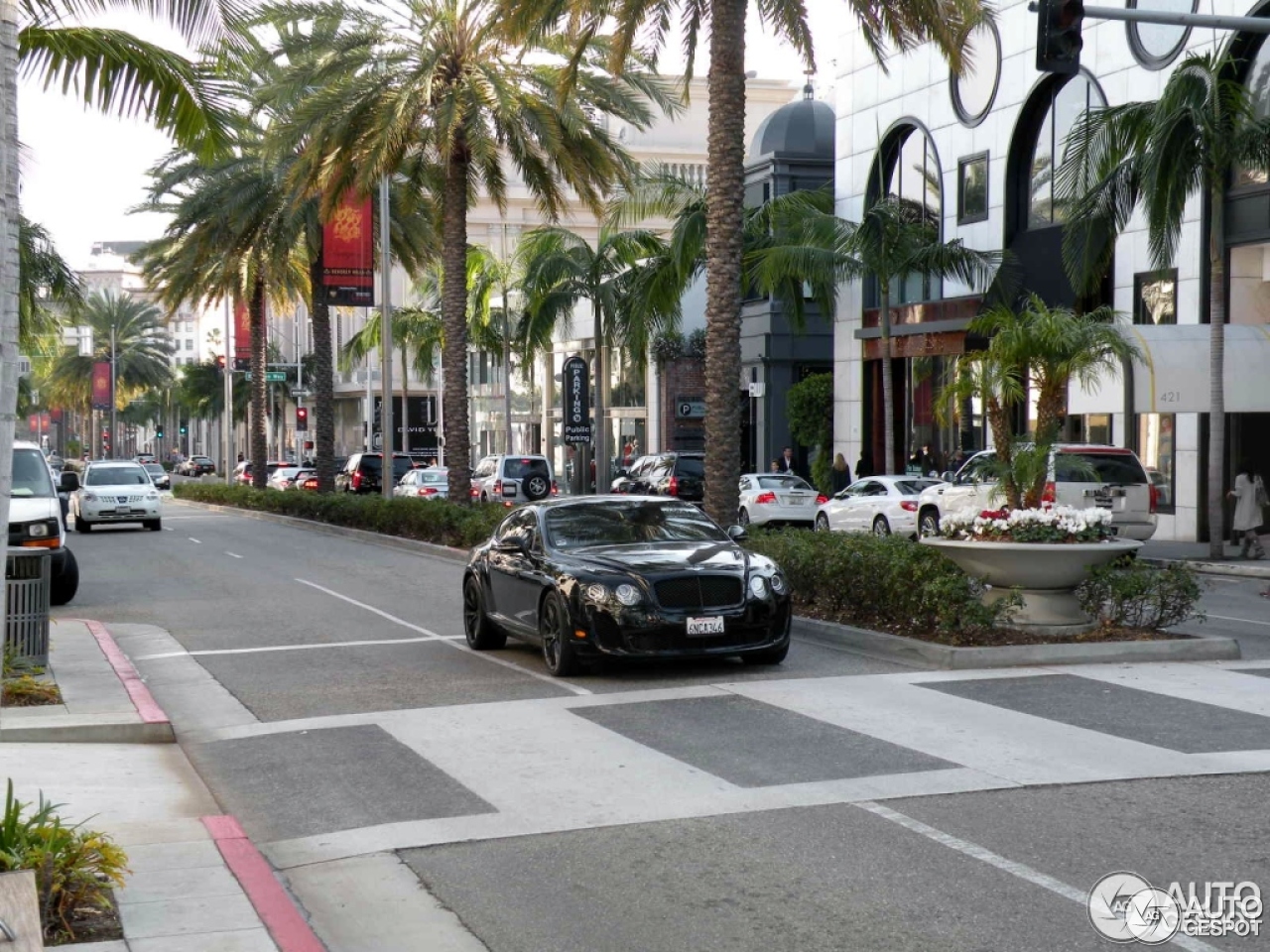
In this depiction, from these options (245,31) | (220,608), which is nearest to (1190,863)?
(245,31)

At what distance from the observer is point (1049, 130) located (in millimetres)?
34906

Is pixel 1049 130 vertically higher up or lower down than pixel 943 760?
higher up

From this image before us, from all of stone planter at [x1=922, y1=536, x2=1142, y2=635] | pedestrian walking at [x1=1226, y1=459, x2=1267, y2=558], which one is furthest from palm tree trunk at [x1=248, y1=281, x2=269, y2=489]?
stone planter at [x1=922, y1=536, x2=1142, y2=635]

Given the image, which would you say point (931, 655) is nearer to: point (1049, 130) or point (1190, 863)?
point (1190, 863)

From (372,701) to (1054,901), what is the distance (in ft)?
21.5

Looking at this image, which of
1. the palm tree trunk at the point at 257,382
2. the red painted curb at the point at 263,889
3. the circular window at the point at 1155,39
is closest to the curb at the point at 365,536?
the palm tree trunk at the point at 257,382

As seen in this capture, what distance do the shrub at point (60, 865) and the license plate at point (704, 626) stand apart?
20.4 feet

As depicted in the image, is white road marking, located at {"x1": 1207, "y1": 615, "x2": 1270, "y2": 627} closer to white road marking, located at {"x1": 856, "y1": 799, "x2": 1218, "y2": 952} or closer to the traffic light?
the traffic light

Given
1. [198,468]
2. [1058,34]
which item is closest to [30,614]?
[1058,34]

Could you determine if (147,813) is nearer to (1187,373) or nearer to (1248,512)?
(1248,512)

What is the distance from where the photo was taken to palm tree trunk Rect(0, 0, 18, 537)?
620 centimetres

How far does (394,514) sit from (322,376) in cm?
920

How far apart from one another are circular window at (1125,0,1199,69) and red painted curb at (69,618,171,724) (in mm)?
23556

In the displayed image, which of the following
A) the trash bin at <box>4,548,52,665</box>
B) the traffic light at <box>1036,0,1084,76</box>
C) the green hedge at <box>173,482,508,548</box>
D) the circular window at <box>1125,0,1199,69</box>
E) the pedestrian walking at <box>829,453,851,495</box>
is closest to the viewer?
the trash bin at <box>4,548,52,665</box>
